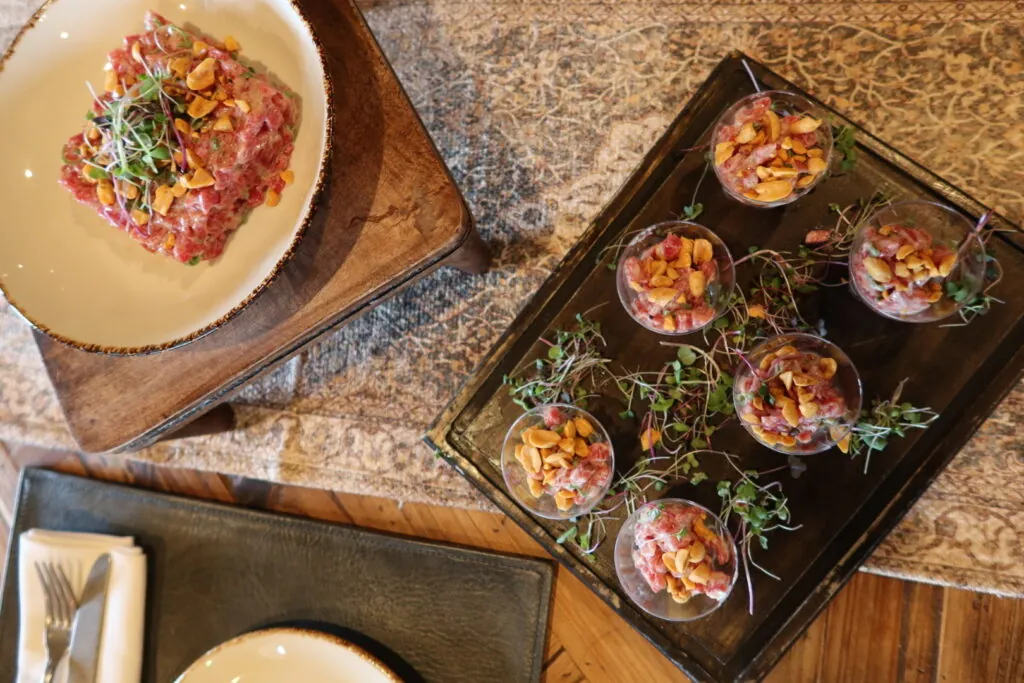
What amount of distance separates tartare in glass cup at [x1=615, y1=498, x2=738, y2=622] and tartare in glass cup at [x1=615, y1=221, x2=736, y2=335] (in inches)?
13.8

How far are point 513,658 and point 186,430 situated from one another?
0.95 m

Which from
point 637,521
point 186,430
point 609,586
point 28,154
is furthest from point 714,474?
point 28,154

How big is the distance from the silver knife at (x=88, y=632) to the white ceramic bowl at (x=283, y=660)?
0.28m

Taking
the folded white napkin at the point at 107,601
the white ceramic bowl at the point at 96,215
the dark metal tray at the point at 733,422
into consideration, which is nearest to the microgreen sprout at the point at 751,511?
the dark metal tray at the point at 733,422

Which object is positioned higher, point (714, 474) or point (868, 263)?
point (868, 263)

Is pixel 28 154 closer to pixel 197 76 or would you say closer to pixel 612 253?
pixel 197 76

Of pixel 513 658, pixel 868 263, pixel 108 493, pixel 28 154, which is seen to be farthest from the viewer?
pixel 108 493

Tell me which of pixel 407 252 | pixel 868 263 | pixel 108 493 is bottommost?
pixel 868 263

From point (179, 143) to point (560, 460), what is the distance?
35.4 inches

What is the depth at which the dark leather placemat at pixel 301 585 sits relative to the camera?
154cm

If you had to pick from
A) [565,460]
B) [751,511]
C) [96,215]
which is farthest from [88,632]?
[751,511]

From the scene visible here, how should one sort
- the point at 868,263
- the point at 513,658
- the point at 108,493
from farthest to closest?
the point at 108,493 < the point at 513,658 < the point at 868,263

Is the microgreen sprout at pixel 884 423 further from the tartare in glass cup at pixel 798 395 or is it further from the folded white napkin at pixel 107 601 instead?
the folded white napkin at pixel 107 601

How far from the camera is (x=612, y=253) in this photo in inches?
51.3
